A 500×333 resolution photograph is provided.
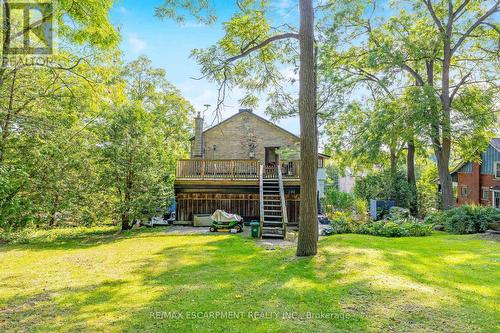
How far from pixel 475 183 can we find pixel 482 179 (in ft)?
2.64

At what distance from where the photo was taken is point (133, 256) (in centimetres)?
959

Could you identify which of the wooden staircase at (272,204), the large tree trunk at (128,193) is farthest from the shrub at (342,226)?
the large tree trunk at (128,193)

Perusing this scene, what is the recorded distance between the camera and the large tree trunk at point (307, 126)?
840cm

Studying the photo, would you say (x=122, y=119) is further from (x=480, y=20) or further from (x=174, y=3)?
(x=480, y=20)

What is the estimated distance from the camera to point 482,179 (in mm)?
26047

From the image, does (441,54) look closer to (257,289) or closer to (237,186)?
(237,186)

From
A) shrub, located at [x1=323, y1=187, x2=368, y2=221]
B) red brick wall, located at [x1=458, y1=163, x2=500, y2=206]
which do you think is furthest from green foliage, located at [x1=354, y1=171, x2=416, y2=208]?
red brick wall, located at [x1=458, y1=163, x2=500, y2=206]

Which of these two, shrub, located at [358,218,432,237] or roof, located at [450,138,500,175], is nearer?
shrub, located at [358,218,432,237]

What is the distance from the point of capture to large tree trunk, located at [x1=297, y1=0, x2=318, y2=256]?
840 centimetres

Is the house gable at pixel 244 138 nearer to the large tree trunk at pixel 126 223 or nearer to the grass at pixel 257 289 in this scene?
the large tree trunk at pixel 126 223

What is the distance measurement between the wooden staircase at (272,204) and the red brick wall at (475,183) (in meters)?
20.1

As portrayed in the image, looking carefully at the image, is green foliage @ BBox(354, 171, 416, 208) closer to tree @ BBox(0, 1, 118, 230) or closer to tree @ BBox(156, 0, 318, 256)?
tree @ BBox(156, 0, 318, 256)

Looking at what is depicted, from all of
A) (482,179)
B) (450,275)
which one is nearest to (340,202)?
(482,179)

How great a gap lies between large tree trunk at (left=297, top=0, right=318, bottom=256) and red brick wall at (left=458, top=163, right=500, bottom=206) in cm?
2398
